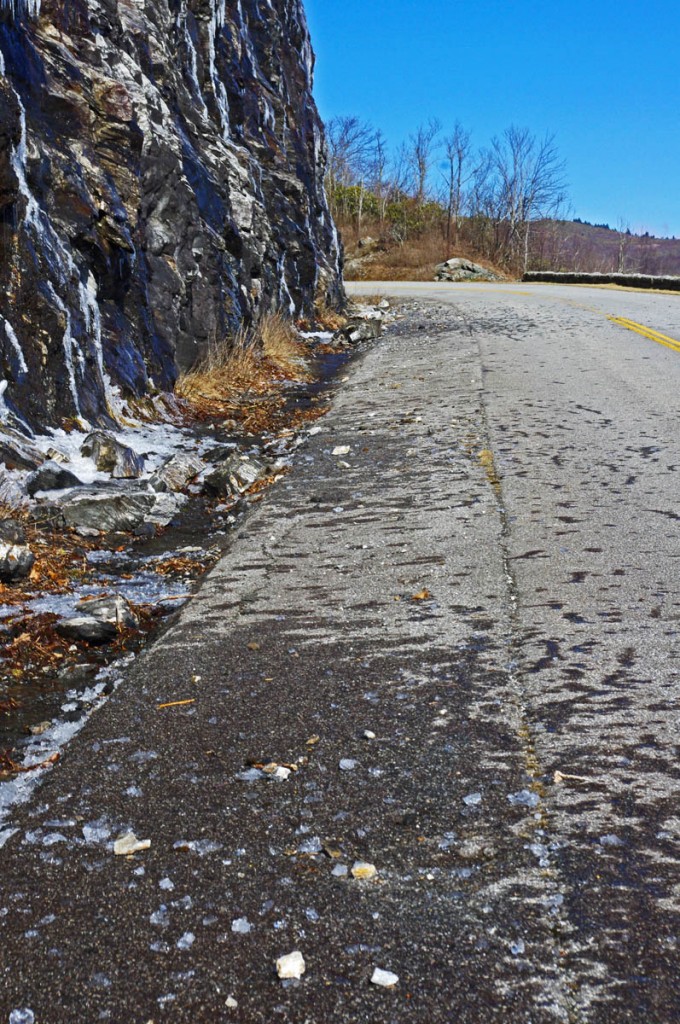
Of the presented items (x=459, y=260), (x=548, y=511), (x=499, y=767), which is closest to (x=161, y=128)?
(x=548, y=511)

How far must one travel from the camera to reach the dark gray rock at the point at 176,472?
6.38 metres

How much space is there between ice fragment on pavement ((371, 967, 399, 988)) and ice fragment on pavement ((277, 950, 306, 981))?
0.17m

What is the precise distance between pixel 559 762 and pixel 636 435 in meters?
4.65

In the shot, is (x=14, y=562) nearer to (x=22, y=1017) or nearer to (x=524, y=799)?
(x=22, y=1017)

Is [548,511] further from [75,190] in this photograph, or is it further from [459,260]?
[459,260]

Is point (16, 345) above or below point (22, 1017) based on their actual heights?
above

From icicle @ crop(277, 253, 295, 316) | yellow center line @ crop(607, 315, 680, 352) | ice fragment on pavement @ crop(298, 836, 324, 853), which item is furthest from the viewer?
icicle @ crop(277, 253, 295, 316)

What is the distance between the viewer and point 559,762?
8.77 ft

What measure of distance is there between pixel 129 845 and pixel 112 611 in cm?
182

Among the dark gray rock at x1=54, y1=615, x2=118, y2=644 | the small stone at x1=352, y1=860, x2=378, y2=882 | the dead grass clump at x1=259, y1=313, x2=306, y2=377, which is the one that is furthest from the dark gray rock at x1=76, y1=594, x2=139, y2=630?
the dead grass clump at x1=259, y1=313, x2=306, y2=377

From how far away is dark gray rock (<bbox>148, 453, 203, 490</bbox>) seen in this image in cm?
638

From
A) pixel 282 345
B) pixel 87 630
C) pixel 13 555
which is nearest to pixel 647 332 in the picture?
pixel 282 345

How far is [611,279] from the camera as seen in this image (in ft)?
91.8

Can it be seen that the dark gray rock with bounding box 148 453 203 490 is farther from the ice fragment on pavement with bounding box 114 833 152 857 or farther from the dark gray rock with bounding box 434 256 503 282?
the dark gray rock with bounding box 434 256 503 282
